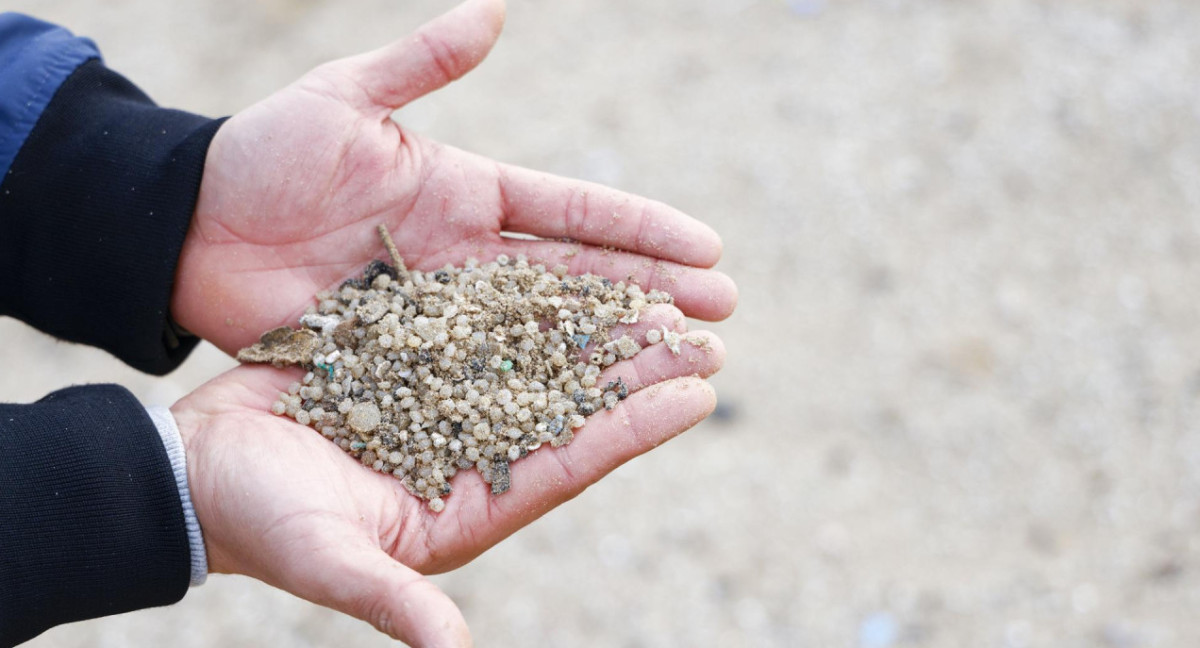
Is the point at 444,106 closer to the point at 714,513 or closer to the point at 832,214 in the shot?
the point at 832,214

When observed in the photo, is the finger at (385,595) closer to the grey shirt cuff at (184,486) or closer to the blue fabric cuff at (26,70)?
the grey shirt cuff at (184,486)

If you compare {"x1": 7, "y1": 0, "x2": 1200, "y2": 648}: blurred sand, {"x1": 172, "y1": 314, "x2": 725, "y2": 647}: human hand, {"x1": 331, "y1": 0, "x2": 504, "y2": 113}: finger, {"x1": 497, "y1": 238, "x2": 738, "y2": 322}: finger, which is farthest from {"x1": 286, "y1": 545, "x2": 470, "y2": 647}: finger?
{"x1": 7, "y1": 0, "x2": 1200, "y2": 648}: blurred sand

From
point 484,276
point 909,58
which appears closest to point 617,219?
point 484,276

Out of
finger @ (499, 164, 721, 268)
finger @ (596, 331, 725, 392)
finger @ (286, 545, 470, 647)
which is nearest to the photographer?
finger @ (286, 545, 470, 647)

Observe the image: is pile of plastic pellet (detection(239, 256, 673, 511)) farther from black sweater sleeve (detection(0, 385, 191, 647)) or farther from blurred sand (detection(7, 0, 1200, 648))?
blurred sand (detection(7, 0, 1200, 648))

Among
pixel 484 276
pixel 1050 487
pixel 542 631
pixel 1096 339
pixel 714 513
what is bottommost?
pixel 542 631

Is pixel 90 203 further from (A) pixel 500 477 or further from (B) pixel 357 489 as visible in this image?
(A) pixel 500 477
